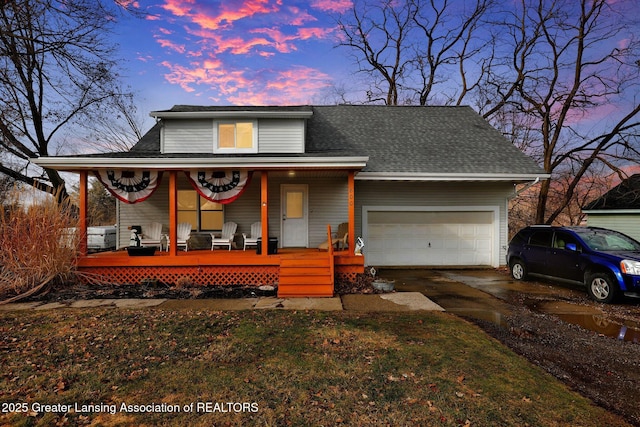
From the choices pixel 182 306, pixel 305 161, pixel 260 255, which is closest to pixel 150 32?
pixel 305 161

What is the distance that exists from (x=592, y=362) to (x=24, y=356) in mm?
7613

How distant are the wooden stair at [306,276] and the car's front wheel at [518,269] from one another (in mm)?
5983

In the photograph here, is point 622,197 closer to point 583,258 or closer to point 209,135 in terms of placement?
point 583,258

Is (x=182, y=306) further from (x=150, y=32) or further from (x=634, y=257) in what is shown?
(x=150, y=32)

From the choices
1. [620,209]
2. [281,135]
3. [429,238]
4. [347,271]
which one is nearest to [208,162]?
[281,135]

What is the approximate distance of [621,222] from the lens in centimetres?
1459

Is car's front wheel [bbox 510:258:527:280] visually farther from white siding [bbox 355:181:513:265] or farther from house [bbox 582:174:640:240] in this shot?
house [bbox 582:174:640:240]

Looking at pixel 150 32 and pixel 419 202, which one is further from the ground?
pixel 150 32

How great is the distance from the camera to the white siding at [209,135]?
10.8 m

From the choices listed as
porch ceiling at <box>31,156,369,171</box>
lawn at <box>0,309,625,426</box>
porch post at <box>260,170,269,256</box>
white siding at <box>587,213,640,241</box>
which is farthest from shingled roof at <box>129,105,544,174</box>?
white siding at <box>587,213,640,241</box>

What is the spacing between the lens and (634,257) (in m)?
6.84

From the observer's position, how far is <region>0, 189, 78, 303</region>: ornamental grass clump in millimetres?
7289

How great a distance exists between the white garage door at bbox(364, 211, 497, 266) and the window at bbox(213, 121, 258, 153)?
16.0ft

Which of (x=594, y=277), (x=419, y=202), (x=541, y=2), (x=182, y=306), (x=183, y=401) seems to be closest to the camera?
(x=183, y=401)
